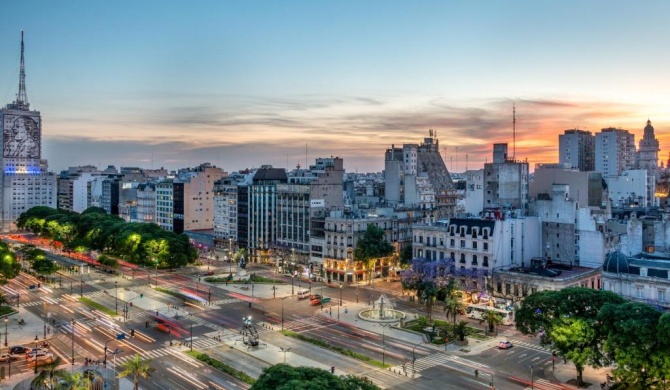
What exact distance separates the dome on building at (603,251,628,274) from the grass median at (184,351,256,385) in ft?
212

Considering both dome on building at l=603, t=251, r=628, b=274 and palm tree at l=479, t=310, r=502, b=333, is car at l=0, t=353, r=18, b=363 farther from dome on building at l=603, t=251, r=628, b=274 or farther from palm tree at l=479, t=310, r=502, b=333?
dome on building at l=603, t=251, r=628, b=274

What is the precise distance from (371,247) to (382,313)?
37.3 meters

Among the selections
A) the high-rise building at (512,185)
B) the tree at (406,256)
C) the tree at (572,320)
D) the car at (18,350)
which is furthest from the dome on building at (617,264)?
the car at (18,350)

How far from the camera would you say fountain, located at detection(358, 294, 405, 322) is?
4279 inches

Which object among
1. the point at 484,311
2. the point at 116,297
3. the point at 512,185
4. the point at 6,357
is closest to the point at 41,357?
the point at 6,357

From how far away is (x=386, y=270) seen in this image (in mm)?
155625

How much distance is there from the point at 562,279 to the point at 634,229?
1184 inches

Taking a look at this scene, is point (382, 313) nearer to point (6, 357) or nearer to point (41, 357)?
point (41, 357)

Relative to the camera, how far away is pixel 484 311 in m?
108

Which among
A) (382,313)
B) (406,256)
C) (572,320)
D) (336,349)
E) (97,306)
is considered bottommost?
(336,349)

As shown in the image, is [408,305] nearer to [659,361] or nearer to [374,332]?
[374,332]

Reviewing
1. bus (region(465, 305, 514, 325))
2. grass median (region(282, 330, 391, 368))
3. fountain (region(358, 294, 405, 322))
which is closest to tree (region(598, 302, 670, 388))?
grass median (region(282, 330, 391, 368))

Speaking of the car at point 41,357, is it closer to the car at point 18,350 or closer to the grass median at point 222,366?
the car at point 18,350

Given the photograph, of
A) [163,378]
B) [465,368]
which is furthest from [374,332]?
[163,378]
